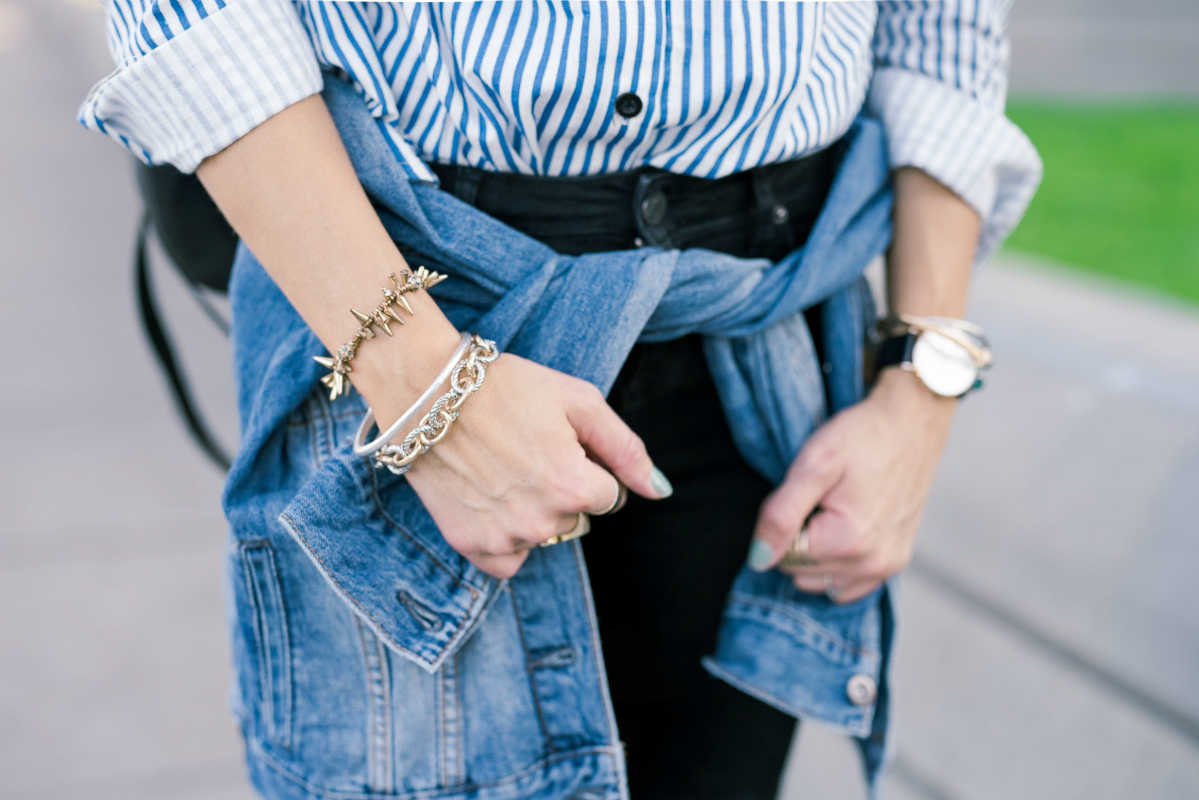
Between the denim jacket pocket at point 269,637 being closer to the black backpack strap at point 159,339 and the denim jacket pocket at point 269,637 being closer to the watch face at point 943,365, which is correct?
the black backpack strap at point 159,339

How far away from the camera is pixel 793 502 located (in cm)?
87

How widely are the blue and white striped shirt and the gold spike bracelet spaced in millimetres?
116

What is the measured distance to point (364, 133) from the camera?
712mm

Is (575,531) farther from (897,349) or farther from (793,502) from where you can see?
(897,349)

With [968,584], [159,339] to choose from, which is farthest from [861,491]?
[968,584]

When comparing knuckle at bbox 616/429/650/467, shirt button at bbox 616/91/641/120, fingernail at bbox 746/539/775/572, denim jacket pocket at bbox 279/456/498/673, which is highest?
shirt button at bbox 616/91/641/120

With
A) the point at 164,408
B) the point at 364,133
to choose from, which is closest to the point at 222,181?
the point at 364,133

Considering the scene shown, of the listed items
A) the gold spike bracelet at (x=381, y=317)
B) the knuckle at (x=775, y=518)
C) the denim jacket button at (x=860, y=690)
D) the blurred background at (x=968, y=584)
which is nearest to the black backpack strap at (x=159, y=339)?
the gold spike bracelet at (x=381, y=317)

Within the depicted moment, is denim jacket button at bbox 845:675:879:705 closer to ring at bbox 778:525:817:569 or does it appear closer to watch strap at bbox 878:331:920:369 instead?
ring at bbox 778:525:817:569

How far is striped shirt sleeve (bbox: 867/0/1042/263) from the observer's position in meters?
0.93

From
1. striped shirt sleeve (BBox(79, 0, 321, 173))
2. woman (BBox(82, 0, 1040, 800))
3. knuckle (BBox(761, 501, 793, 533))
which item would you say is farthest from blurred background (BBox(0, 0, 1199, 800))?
striped shirt sleeve (BBox(79, 0, 321, 173))

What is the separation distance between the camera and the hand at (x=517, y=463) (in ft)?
2.15

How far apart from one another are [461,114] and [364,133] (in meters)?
0.08

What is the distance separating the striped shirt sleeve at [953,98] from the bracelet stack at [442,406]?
22.2 inches
